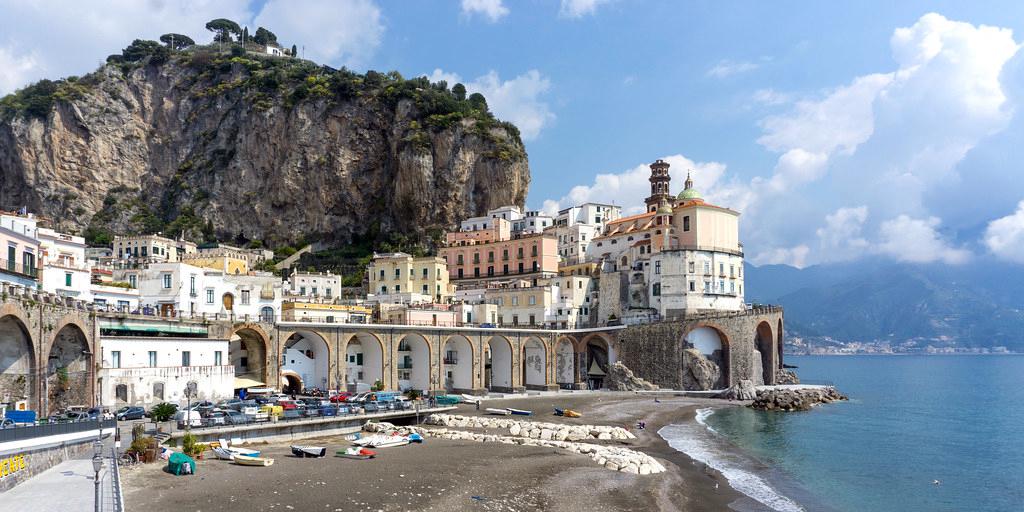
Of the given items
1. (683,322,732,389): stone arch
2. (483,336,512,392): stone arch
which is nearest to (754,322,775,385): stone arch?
(683,322,732,389): stone arch

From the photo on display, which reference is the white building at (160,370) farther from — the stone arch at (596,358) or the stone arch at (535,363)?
the stone arch at (596,358)

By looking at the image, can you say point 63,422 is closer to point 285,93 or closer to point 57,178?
point 285,93

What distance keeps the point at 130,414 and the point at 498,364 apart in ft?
134

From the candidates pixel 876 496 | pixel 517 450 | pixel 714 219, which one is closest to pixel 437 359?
pixel 517 450

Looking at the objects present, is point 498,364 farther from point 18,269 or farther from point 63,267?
point 18,269

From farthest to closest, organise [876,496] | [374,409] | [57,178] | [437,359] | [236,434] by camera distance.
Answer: [57,178] → [437,359] → [374,409] → [236,434] → [876,496]

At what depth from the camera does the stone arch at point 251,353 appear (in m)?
54.7

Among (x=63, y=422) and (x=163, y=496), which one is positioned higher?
(x=63, y=422)

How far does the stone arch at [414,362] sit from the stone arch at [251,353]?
13.8m

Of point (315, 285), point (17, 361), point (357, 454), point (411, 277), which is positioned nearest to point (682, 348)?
point (411, 277)

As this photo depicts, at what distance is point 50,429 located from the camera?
2611 centimetres

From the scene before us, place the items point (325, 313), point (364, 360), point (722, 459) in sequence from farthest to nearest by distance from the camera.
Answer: point (325, 313), point (364, 360), point (722, 459)

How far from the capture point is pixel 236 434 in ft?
122

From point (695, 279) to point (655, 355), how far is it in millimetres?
9231
